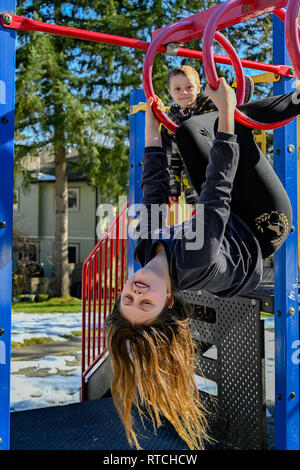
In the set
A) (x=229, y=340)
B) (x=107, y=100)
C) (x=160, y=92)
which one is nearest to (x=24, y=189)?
(x=107, y=100)

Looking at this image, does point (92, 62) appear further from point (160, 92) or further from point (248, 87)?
point (248, 87)

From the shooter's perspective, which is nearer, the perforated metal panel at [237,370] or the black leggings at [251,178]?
the black leggings at [251,178]

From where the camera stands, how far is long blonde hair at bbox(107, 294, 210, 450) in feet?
5.79

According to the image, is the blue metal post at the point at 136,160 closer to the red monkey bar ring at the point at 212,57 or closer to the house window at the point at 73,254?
the red monkey bar ring at the point at 212,57

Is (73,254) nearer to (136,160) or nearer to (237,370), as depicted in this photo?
(136,160)

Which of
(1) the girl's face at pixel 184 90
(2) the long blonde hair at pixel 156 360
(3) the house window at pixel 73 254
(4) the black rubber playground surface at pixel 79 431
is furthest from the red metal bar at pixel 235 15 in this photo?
(3) the house window at pixel 73 254

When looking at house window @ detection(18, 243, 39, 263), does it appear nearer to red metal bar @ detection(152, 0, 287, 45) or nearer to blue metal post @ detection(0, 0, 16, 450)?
blue metal post @ detection(0, 0, 16, 450)

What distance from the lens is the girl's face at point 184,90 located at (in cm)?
280

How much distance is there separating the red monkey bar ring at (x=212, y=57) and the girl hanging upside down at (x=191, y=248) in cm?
3

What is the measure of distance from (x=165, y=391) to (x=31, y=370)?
4183 millimetres

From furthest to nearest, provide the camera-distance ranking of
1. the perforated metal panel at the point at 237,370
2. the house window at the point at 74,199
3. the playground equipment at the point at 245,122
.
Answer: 1. the house window at the point at 74,199
2. the perforated metal panel at the point at 237,370
3. the playground equipment at the point at 245,122

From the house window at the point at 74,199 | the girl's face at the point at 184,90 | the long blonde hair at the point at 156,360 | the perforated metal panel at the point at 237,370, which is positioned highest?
the house window at the point at 74,199

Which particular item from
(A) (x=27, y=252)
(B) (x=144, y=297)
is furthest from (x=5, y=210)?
(A) (x=27, y=252)

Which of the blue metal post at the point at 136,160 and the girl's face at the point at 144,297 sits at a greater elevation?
the blue metal post at the point at 136,160
